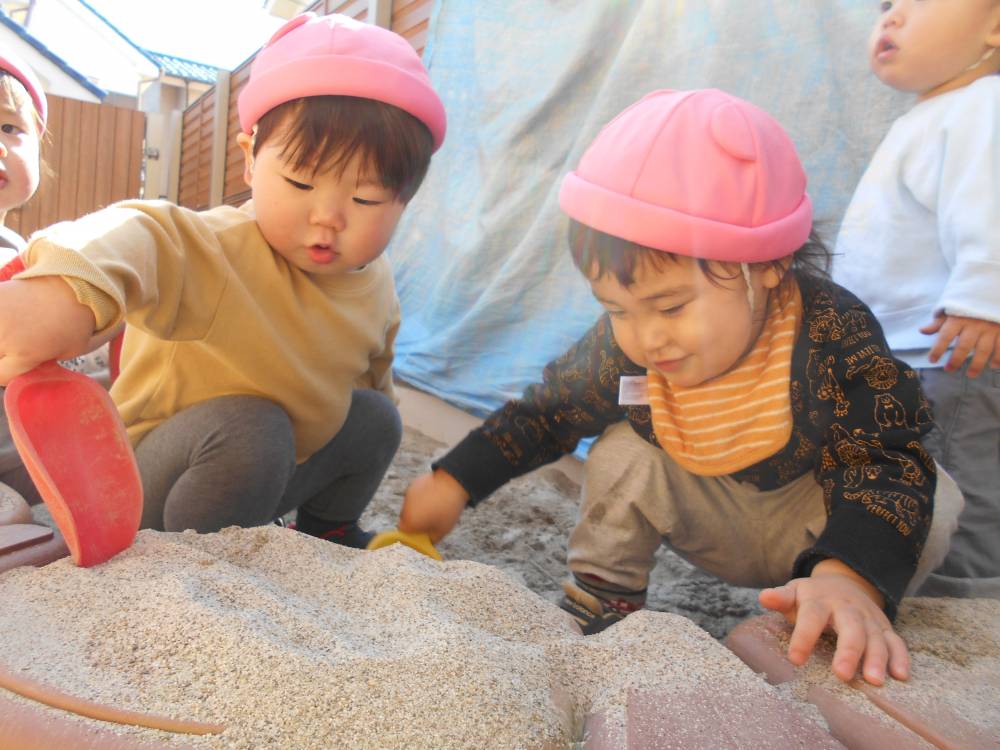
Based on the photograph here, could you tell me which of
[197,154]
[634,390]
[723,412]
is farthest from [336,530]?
[197,154]

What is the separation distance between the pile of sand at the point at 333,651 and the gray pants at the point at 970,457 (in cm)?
66

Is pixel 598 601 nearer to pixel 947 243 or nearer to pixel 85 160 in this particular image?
pixel 947 243

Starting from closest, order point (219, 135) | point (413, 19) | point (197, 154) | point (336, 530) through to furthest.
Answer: point (336, 530)
point (413, 19)
point (219, 135)
point (197, 154)

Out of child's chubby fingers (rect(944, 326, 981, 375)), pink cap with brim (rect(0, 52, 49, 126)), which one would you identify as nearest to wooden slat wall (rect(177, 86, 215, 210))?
pink cap with brim (rect(0, 52, 49, 126))

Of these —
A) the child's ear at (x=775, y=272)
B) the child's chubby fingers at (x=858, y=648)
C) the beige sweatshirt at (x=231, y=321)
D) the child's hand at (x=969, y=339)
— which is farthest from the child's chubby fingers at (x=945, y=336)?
the beige sweatshirt at (x=231, y=321)

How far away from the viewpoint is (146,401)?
1.19 meters

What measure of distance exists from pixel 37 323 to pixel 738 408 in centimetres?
82

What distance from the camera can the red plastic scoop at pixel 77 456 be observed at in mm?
729

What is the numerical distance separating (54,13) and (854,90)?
2480mm

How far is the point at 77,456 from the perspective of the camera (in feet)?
2.51

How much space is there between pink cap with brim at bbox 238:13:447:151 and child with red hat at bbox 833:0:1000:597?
2.45 feet

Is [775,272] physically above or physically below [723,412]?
above

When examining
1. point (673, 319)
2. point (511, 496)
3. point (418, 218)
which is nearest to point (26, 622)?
point (673, 319)

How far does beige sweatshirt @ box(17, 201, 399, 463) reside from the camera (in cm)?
98
